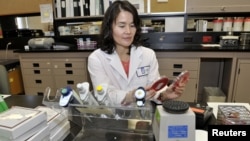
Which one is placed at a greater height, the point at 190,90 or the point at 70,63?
the point at 70,63

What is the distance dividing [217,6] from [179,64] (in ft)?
2.79

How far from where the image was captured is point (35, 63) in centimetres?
267

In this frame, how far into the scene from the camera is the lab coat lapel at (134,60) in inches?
53.4

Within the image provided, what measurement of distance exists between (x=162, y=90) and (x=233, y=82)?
167 centimetres

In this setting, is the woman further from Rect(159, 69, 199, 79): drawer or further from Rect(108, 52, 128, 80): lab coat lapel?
Rect(159, 69, 199, 79): drawer

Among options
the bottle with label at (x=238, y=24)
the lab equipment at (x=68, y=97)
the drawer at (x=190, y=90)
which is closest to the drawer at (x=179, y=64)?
the drawer at (x=190, y=90)

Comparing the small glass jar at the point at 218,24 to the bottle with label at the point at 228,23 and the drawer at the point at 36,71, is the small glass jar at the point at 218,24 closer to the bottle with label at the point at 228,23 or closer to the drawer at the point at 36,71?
the bottle with label at the point at 228,23

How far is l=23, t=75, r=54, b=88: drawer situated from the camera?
2.67 metres

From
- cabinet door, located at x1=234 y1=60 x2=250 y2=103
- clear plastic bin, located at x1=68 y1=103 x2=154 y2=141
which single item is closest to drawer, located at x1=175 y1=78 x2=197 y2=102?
cabinet door, located at x1=234 y1=60 x2=250 y2=103

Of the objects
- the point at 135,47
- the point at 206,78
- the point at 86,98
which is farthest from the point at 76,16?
the point at 86,98

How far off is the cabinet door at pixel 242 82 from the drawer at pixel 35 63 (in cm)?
230

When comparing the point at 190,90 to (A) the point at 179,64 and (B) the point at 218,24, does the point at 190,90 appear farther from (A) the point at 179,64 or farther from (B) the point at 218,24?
(B) the point at 218,24

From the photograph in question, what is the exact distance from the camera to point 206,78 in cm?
286

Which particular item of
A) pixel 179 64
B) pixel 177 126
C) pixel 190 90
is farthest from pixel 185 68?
pixel 177 126
